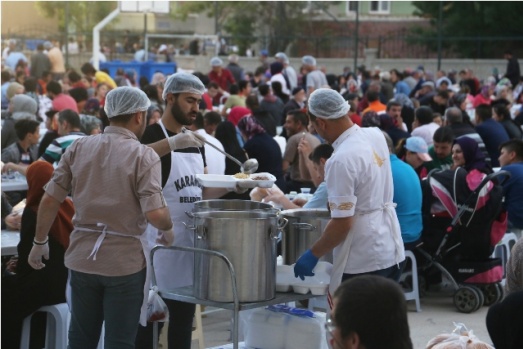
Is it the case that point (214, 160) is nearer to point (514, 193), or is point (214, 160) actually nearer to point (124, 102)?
point (514, 193)

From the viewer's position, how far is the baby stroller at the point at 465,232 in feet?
25.6

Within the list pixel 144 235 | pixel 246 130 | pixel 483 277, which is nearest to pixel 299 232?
pixel 144 235

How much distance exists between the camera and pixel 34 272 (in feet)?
17.0

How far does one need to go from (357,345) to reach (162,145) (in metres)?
2.44

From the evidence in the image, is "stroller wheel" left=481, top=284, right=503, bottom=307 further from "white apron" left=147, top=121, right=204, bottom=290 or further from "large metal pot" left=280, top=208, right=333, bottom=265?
"white apron" left=147, top=121, right=204, bottom=290

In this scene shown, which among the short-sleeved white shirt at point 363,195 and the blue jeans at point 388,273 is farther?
the blue jeans at point 388,273

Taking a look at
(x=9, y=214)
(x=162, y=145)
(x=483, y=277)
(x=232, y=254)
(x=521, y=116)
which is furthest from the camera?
(x=521, y=116)

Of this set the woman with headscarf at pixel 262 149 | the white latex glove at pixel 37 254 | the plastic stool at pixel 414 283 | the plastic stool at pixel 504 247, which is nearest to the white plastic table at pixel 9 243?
the white latex glove at pixel 37 254

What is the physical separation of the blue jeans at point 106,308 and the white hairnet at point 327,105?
1146 millimetres

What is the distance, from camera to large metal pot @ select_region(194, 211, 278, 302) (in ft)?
14.8

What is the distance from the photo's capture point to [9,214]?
6.61 metres

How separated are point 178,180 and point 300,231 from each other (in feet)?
2.39

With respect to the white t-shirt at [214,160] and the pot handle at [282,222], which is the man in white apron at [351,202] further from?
the white t-shirt at [214,160]

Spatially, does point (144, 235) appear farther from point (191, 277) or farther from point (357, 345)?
point (357, 345)
